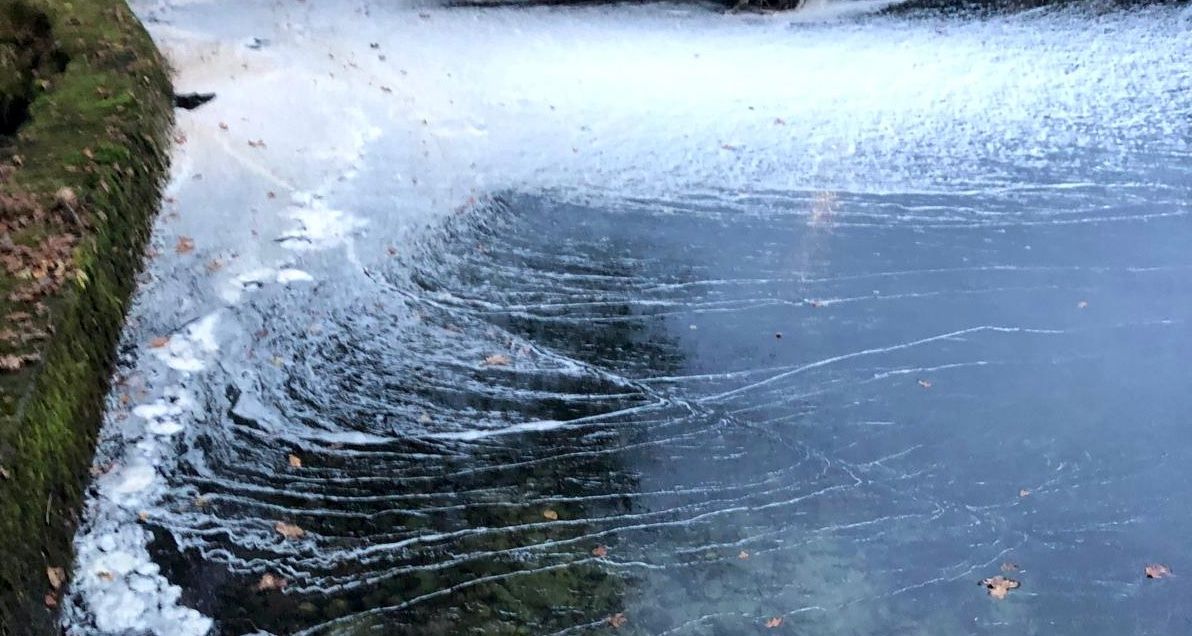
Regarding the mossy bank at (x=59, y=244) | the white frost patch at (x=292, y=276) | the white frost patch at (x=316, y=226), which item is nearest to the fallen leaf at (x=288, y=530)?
the mossy bank at (x=59, y=244)

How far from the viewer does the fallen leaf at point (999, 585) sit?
3732mm

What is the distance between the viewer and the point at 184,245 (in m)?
5.88

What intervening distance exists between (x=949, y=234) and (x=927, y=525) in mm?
2816

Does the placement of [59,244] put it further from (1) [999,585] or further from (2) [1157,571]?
(2) [1157,571]

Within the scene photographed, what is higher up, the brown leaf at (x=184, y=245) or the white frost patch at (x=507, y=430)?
the brown leaf at (x=184, y=245)

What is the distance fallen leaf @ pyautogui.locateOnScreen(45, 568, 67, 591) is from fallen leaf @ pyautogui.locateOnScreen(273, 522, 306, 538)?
786 mm

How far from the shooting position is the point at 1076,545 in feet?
13.0

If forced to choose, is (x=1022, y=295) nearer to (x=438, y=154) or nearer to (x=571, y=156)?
(x=571, y=156)

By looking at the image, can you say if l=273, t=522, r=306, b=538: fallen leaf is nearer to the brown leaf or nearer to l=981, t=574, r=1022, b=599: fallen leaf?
the brown leaf

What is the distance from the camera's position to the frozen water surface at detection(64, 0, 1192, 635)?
3.77 m

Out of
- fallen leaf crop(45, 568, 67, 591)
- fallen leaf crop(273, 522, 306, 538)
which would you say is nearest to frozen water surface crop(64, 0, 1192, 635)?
fallen leaf crop(273, 522, 306, 538)

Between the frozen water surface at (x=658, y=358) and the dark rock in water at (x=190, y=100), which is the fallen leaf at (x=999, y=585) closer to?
the frozen water surface at (x=658, y=358)

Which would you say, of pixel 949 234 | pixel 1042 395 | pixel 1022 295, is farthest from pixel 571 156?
pixel 1042 395

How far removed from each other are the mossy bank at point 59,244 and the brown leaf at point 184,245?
204 millimetres
